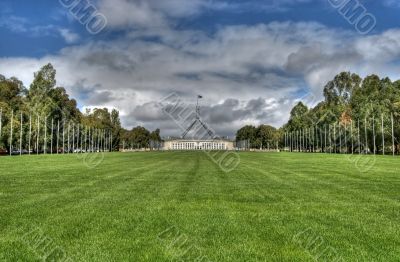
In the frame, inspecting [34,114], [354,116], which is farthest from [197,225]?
[354,116]

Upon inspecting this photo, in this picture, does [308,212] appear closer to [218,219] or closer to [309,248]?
[218,219]

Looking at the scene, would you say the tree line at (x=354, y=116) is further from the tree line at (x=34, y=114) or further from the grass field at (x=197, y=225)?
the grass field at (x=197, y=225)

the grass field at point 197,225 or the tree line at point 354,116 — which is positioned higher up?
the tree line at point 354,116

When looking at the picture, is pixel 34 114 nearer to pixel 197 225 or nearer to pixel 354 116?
pixel 354 116

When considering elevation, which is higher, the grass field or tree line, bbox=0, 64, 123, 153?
tree line, bbox=0, 64, 123, 153

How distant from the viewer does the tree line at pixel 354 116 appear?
9994 cm

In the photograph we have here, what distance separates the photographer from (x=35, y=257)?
29.8ft

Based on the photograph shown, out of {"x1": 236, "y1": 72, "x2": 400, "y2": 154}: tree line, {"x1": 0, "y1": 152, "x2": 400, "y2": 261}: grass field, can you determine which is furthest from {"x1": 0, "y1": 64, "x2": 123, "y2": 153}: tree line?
{"x1": 0, "y1": 152, "x2": 400, "y2": 261}: grass field

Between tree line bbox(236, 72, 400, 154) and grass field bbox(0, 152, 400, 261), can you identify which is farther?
tree line bbox(236, 72, 400, 154)

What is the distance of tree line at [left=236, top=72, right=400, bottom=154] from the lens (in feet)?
328

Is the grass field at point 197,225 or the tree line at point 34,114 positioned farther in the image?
the tree line at point 34,114

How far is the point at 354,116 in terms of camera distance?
117 metres

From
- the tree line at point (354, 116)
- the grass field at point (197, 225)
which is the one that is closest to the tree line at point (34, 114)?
the tree line at point (354, 116)

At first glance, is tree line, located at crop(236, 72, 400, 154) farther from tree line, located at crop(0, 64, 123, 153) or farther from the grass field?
the grass field
